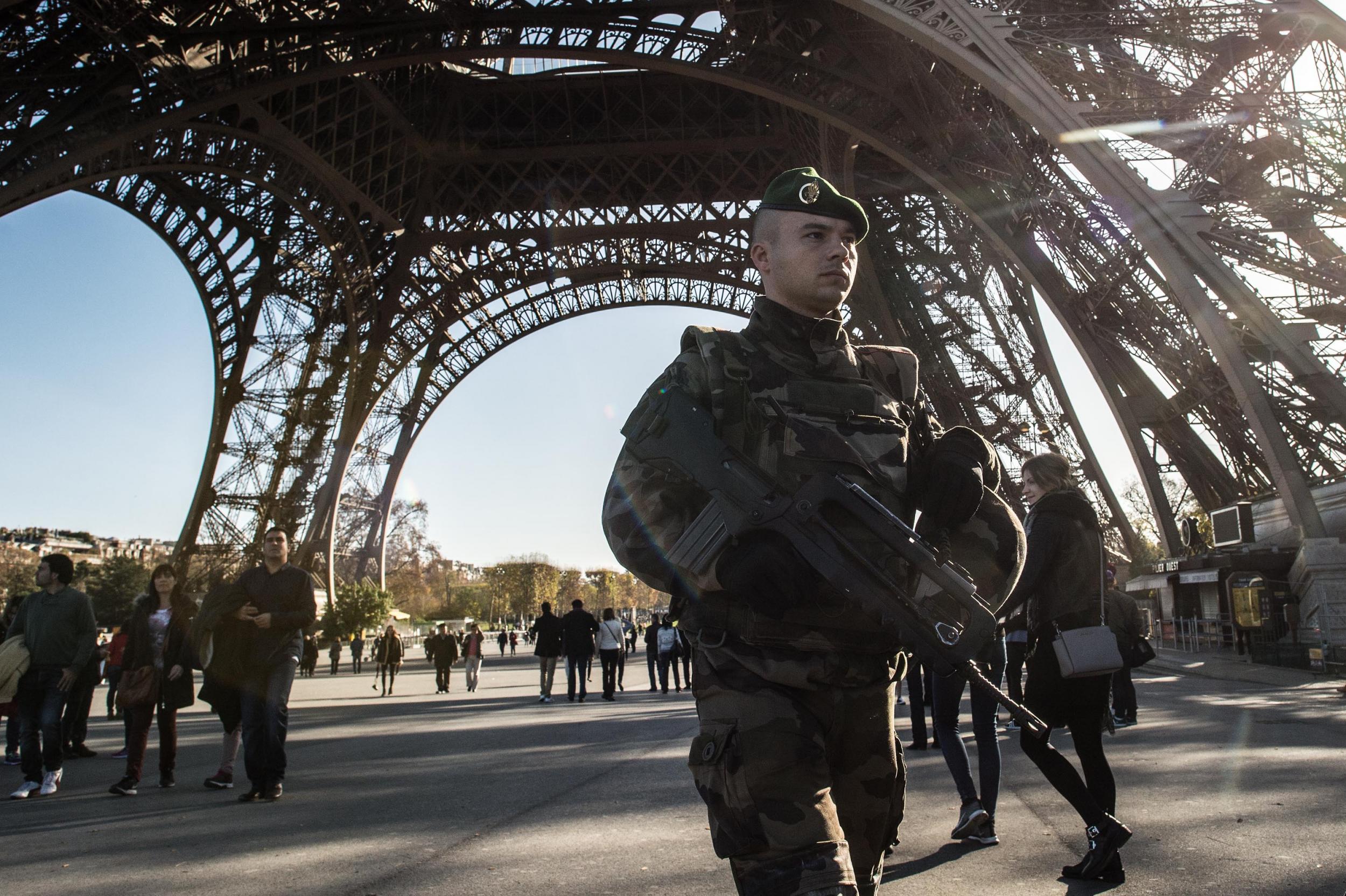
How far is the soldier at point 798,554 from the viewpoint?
192 centimetres

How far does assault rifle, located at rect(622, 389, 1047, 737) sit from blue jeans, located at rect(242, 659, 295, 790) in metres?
5.09

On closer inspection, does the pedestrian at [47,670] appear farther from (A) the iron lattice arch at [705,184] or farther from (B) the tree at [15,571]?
(B) the tree at [15,571]

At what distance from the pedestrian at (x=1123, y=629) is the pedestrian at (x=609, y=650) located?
7.65 meters

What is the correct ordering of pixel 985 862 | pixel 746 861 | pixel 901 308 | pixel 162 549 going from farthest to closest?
pixel 162 549 < pixel 901 308 < pixel 985 862 < pixel 746 861

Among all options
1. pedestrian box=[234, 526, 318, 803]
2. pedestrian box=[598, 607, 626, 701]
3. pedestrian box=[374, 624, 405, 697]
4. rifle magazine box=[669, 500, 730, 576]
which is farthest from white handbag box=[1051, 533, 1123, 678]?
pedestrian box=[374, 624, 405, 697]

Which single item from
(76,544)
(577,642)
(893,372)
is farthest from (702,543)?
(76,544)

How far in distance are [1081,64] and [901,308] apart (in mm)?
11411

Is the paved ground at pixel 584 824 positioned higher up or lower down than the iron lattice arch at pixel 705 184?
lower down

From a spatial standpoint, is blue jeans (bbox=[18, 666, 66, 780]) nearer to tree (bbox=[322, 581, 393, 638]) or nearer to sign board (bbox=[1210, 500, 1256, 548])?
sign board (bbox=[1210, 500, 1256, 548])

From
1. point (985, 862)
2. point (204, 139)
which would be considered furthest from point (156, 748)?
point (204, 139)

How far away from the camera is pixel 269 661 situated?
6492 millimetres

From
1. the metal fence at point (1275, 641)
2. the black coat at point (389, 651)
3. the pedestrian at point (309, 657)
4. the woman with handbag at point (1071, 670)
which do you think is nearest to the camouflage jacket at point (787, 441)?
the woman with handbag at point (1071, 670)

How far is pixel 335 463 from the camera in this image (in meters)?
30.8

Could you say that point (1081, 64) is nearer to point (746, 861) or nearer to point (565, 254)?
point (746, 861)
